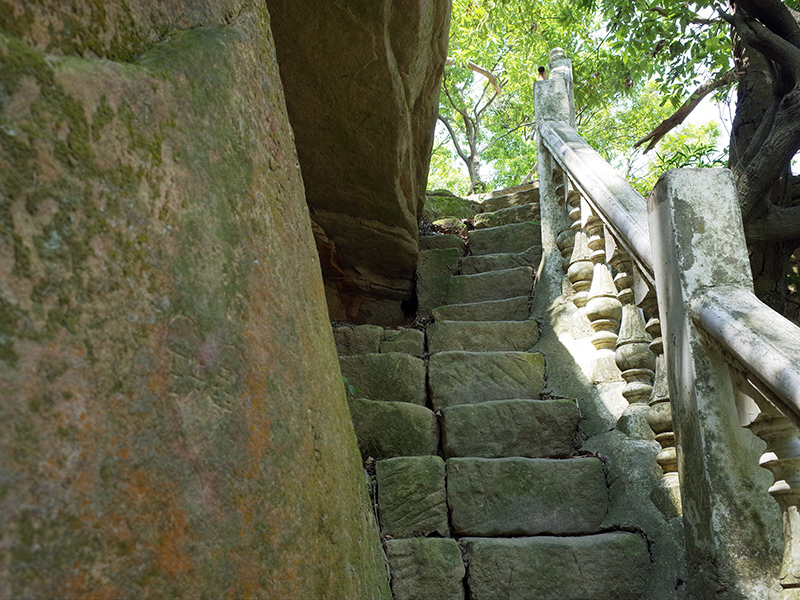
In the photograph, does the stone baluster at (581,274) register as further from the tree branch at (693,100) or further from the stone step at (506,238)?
the tree branch at (693,100)

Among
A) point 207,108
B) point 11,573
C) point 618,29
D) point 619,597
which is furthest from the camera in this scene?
point 618,29

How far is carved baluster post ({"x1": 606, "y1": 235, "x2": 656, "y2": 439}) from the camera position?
2.98 meters

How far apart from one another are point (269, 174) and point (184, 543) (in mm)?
708

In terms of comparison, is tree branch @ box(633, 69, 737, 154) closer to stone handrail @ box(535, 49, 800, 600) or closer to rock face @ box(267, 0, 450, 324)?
rock face @ box(267, 0, 450, 324)

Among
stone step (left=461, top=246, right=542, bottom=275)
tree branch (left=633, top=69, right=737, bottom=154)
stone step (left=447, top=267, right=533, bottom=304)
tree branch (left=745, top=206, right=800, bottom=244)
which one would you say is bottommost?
stone step (left=447, top=267, right=533, bottom=304)

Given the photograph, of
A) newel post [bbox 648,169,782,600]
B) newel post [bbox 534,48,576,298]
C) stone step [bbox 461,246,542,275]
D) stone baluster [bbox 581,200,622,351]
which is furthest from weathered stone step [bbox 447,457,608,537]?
stone step [bbox 461,246,542,275]

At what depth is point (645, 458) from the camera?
9.07 feet

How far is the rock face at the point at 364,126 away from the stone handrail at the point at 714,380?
1445mm

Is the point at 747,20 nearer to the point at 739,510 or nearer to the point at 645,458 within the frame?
the point at 645,458

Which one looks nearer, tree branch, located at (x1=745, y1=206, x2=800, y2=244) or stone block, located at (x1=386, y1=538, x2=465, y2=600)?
stone block, located at (x1=386, y1=538, x2=465, y2=600)

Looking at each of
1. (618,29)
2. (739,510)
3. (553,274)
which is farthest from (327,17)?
(618,29)

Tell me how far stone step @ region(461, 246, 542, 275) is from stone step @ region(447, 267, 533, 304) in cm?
24

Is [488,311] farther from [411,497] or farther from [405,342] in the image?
[411,497]

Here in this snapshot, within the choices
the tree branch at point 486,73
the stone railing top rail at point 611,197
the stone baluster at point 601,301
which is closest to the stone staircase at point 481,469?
the stone baluster at point 601,301
